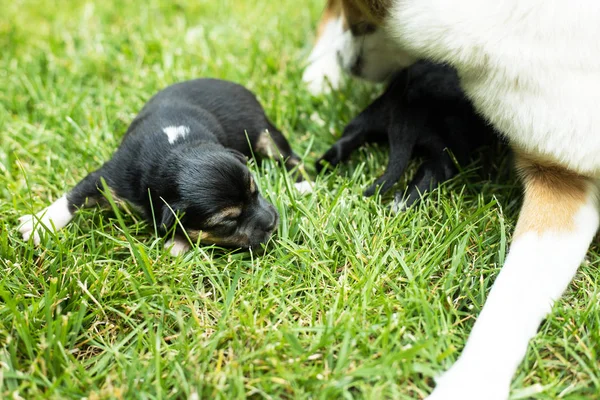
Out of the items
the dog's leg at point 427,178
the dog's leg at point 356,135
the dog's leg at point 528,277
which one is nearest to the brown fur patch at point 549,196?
the dog's leg at point 528,277

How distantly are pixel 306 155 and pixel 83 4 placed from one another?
8.88ft

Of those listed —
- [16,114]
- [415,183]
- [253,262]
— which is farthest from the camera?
[16,114]

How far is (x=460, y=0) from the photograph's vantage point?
213 cm

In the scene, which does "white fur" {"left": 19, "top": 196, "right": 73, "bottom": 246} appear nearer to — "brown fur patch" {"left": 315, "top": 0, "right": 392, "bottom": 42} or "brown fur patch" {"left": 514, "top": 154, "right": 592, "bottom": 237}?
"brown fur patch" {"left": 315, "top": 0, "right": 392, "bottom": 42}

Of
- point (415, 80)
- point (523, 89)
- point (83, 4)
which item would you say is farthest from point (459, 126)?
point (83, 4)

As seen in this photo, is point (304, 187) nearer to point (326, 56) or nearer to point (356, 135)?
point (356, 135)

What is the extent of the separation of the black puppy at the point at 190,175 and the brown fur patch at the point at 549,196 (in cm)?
98

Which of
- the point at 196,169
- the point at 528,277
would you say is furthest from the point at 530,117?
the point at 196,169

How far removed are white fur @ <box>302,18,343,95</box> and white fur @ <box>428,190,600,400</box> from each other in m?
1.63

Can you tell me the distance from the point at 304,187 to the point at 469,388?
1294mm

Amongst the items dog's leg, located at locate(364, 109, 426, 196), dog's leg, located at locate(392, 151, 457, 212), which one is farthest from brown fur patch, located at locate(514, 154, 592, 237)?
dog's leg, located at locate(364, 109, 426, 196)

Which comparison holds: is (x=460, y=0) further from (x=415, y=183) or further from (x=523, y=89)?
(x=415, y=183)

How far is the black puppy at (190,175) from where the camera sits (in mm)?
2283

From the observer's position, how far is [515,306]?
1.99 metres
